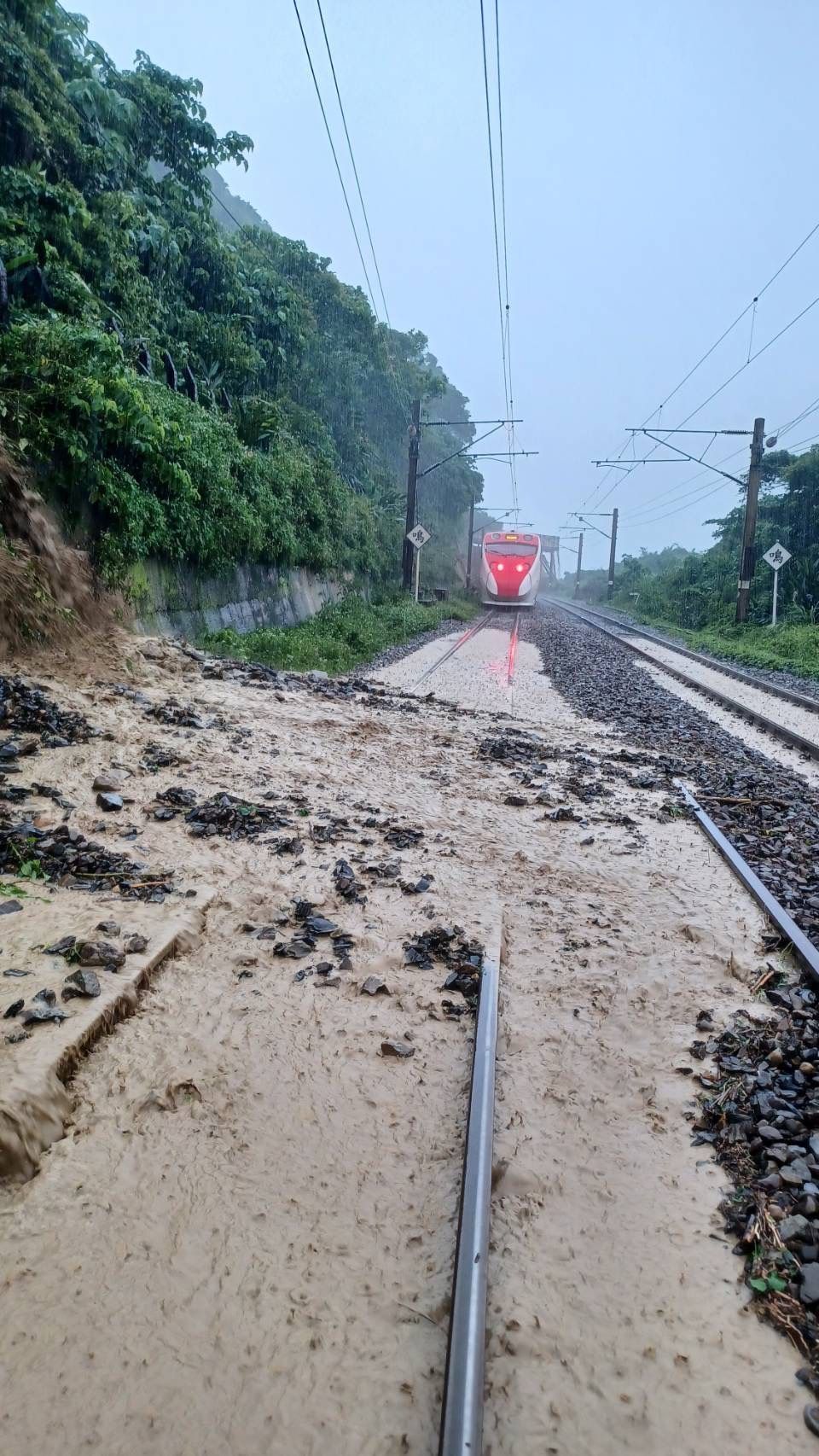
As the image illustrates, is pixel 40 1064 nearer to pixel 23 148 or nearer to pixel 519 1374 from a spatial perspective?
pixel 519 1374

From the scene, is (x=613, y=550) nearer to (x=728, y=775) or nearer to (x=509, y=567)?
(x=509, y=567)

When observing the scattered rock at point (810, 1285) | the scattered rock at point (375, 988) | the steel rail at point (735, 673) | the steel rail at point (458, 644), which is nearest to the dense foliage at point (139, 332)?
the steel rail at point (458, 644)

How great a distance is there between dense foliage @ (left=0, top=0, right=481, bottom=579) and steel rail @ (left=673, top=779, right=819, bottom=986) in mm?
7723

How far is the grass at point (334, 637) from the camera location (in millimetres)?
12977

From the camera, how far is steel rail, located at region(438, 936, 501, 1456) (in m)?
1.88

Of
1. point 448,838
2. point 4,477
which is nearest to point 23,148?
point 4,477

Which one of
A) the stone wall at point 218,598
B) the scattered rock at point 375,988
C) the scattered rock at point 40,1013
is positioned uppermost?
the stone wall at point 218,598

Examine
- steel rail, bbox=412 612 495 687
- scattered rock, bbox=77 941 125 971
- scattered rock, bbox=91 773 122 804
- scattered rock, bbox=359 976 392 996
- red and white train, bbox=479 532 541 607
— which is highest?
red and white train, bbox=479 532 541 607

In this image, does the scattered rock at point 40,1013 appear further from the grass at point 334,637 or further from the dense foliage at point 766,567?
the dense foliage at point 766,567

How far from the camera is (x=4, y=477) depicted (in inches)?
325

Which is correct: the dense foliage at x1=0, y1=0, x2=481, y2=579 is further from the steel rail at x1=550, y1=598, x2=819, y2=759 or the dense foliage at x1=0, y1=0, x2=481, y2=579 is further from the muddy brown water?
the steel rail at x1=550, y1=598, x2=819, y2=759

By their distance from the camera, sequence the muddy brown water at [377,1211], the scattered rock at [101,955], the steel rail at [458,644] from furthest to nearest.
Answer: the steel rail at [458,644] → the scattered rock at [101,955] → the muddy brown water at [377,1211]

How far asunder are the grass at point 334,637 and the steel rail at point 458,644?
126 cm

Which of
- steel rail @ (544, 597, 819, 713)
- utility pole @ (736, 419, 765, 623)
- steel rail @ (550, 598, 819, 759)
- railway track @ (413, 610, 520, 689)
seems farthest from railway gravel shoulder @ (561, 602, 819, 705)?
railway track @ (413, 610, 520, 689)
